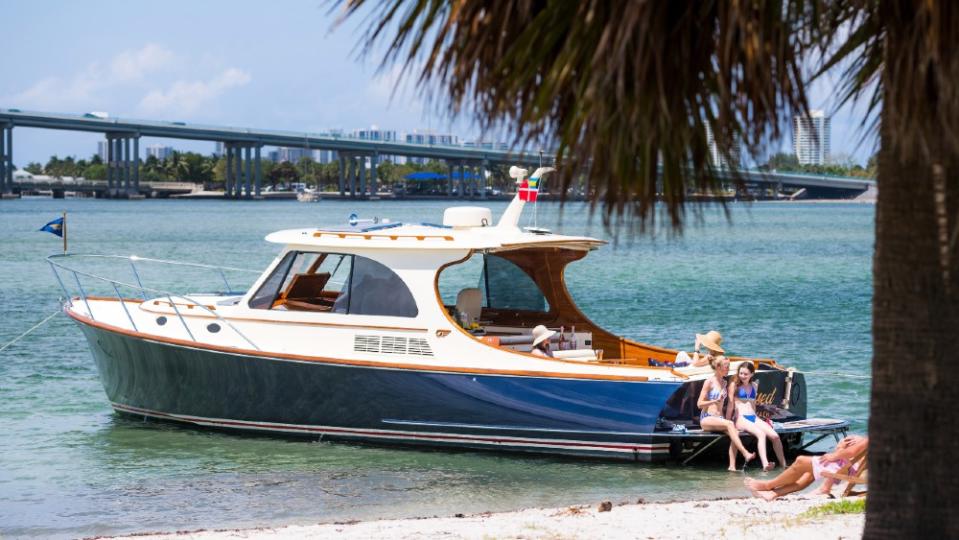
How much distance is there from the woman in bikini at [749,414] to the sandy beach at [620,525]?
1901 millimetres

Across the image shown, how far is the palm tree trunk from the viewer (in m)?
4.98

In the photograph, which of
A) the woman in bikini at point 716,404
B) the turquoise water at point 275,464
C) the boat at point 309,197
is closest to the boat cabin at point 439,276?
the turquoise water at point 275,464

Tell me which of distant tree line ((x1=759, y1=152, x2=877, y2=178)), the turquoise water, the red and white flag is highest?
distant tree line ((x1=759, y1=152, x2=877, y2=178))

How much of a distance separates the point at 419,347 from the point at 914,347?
8.14 metres

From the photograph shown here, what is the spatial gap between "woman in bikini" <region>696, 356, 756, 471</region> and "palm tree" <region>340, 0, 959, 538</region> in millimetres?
6778

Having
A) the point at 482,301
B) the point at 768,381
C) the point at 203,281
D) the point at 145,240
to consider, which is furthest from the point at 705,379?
the point at 145,240

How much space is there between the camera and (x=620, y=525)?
29.7 ft

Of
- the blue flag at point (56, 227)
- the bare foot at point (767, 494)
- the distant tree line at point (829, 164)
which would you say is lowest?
the bare foot at point (767, 494)

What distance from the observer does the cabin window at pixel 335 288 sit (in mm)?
13195

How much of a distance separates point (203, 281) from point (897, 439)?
123 feet

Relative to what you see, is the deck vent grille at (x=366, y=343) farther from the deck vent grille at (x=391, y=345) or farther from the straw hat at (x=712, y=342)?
the straw hat at (x=712, y=342)

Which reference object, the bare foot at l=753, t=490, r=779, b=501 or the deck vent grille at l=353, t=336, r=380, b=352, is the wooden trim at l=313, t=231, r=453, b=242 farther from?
the bare foot at l=753, t=490, r=779, b=501

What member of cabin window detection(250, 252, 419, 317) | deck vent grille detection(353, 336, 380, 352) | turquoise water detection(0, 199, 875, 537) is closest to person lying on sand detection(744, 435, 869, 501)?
turquoise water detection(0, 199, 875, 537)

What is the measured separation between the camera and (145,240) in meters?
73.8
